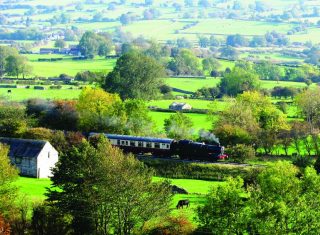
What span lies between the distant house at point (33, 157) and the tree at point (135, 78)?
3941 cm

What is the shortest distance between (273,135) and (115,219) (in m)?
30.9

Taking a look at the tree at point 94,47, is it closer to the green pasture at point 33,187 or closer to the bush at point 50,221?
the green pasture at point 33,187

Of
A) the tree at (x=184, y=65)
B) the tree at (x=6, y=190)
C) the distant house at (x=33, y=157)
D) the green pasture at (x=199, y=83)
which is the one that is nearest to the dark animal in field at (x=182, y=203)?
the tree at (x=6, y=190)

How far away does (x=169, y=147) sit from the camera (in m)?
64.2

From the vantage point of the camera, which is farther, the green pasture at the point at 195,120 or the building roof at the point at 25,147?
the green pasture at the point at 195,120

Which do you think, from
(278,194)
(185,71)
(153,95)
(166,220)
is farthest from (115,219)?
(185,71)

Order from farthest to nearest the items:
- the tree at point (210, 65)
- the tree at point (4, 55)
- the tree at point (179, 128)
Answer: the tree at point (210, 65)
the tree at point (4, 55)
the tree at point (179, 128)

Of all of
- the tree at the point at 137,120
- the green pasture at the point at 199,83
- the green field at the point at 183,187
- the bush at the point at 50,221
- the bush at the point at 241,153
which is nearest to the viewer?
the bush at the point at 50,221

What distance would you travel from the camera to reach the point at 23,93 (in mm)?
112938

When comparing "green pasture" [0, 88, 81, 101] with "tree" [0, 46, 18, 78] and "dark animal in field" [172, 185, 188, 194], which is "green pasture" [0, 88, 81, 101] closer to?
"tree" [0, 46, 18, 78]

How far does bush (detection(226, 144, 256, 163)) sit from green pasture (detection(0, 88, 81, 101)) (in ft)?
150

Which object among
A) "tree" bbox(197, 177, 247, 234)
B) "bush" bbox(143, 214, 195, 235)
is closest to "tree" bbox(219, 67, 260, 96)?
"bush" bbox(143, 214, 195, 235)

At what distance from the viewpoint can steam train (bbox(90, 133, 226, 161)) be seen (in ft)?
205

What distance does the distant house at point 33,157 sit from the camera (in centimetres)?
6153
